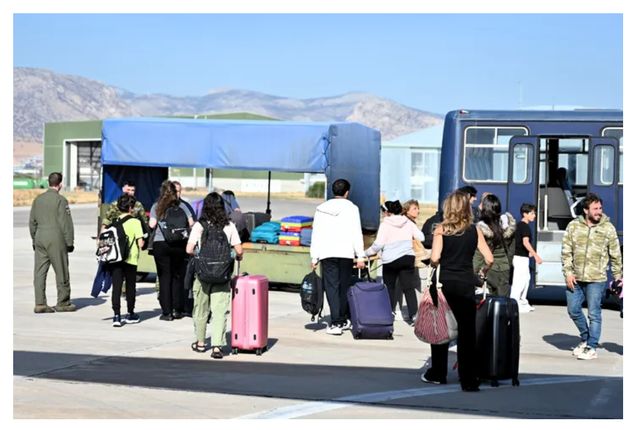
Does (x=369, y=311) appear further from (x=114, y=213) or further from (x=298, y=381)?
(x=114, y=213)

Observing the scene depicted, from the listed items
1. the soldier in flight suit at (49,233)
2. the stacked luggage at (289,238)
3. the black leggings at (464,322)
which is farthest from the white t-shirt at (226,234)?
the stacked luggage at (289,238)

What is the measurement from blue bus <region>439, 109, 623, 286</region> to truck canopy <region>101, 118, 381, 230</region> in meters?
1.84

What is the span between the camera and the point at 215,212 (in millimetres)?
11945

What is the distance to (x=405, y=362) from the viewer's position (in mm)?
11812

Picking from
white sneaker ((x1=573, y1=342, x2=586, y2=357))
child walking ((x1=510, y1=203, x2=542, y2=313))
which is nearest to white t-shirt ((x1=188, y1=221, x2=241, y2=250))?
white sneaker ((x1=573, y1=342, x2=586, y2=357))

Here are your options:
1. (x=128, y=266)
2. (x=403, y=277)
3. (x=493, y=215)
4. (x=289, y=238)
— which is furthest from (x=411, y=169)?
(x=493, y=215)

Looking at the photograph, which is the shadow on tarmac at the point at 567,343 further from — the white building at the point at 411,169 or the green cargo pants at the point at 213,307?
the white building at the point at 411,169

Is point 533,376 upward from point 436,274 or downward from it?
downward

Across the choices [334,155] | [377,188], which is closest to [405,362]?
[334,155]

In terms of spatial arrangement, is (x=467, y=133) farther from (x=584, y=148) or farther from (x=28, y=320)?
(x=28, y=320)

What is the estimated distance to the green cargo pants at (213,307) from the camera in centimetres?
1185

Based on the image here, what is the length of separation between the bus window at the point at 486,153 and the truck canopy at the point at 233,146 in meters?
2.05

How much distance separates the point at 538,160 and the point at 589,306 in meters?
6.58
